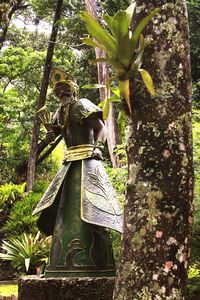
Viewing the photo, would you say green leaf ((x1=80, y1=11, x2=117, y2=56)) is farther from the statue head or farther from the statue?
the statue head

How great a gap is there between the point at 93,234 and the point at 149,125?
202cm

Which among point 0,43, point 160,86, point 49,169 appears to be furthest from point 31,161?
point 160,86

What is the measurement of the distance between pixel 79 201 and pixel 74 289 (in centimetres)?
84

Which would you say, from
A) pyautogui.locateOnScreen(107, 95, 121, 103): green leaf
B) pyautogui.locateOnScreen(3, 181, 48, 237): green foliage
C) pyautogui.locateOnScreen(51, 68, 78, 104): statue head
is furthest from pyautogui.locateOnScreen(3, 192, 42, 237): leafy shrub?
pyautogui.locateOnScreen(107, 95, 121, 103): green leaf

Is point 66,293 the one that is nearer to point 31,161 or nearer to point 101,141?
point 101,141

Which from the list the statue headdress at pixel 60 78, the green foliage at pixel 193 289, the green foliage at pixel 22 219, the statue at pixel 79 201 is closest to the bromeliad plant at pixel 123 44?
the statue at pixel 79 201

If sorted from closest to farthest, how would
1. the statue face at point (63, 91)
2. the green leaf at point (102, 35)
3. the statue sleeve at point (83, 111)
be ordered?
the green leaf at point (102, 35), the statue sleeve at point (83, 111), the statue face at point (63, 91)

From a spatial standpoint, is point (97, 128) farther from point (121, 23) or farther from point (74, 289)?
point (121, 23)

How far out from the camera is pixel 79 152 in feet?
15.2

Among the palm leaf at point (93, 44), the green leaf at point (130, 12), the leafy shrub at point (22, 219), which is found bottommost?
the leafy shrub at point (22, 219)

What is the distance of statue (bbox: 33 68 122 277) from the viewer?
14.0 ft

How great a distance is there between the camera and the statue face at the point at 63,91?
4.81 meters

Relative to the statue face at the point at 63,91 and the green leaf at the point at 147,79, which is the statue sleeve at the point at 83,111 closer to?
the statue face at the point at 63,91

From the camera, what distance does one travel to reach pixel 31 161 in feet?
40.6
